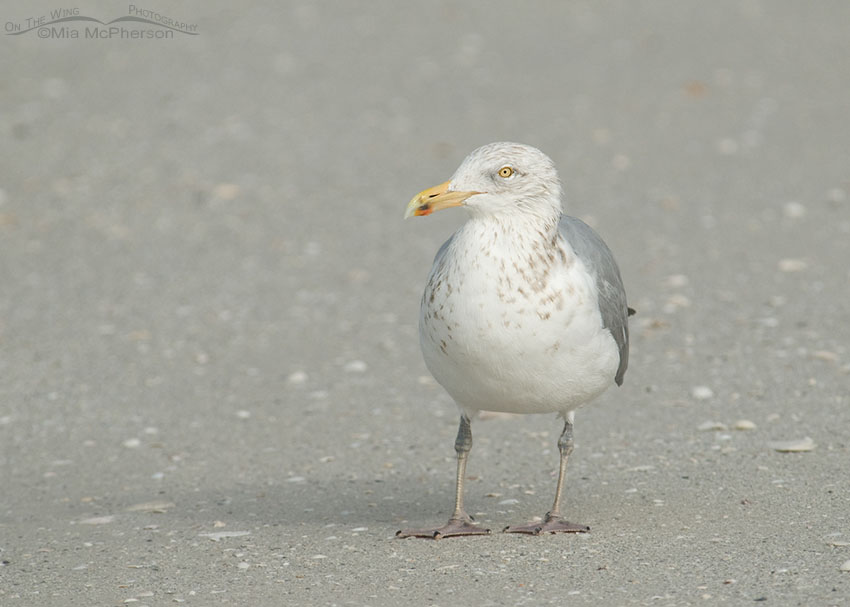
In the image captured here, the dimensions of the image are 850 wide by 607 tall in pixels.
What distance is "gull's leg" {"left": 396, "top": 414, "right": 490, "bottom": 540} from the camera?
5832 mm

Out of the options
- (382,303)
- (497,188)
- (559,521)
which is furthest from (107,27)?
(559,521)

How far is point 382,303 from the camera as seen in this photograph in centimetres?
970

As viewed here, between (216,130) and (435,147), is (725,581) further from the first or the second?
(216,130)

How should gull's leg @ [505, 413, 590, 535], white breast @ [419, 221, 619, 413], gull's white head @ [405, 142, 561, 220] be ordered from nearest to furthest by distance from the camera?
white breast @ [419, 221, 619, 413] < gull's white head @ [405, 142, 561, 220] < gull's leg @ [505, 413, 590, 535]

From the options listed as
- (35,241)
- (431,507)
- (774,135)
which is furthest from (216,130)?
(431,507)

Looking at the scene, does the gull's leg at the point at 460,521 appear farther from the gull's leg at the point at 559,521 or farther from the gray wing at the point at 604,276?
the gray wing at the point at 604,276

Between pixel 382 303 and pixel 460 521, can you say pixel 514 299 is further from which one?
pixel 382 303

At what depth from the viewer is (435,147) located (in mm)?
12367

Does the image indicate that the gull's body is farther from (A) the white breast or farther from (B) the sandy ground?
(B) the sandy ground

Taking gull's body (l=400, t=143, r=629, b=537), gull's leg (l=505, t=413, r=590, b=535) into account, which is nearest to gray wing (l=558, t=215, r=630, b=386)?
gull's body (l=400, t=143, r=629, b=537)

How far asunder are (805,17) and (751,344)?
318 inches

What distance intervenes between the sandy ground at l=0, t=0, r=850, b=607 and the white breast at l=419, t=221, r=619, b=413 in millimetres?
735

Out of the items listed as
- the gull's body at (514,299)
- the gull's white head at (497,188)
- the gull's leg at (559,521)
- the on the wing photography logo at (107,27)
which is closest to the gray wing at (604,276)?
the gull's body at (514,299)

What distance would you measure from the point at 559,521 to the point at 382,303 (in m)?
4.09
